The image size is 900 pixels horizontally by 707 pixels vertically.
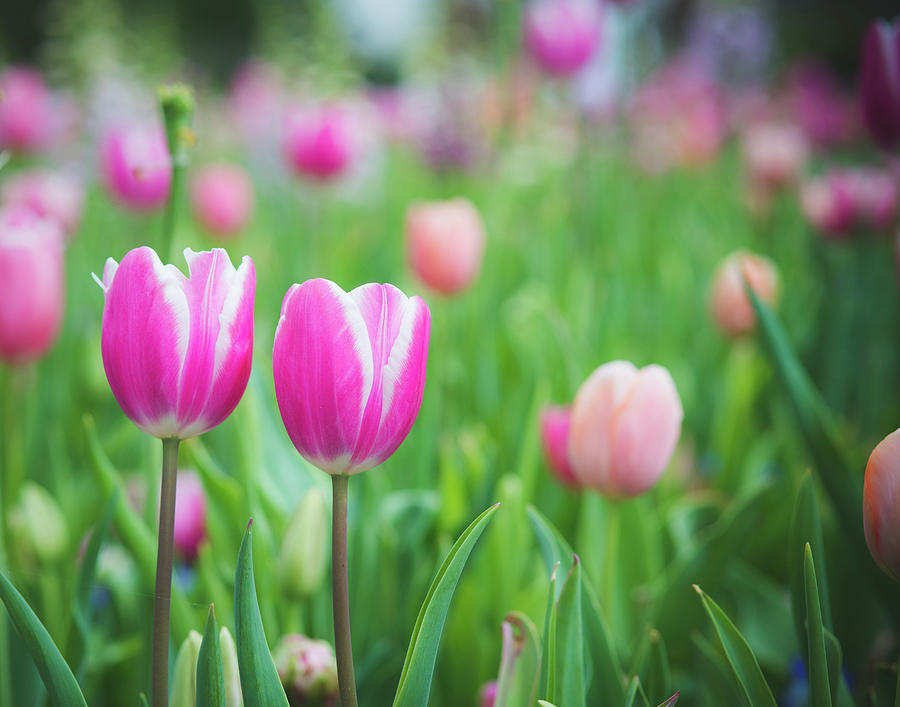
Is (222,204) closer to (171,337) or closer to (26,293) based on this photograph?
(26,293)

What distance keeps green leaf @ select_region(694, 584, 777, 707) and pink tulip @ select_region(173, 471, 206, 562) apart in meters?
0.52

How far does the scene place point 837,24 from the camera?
22.3 feet

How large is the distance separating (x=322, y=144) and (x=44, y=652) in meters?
1.35

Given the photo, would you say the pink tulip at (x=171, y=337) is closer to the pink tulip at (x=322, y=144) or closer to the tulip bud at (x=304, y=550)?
the tulip bud at (x=304, y=550)

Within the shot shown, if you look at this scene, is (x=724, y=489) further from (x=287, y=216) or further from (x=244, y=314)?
(x=287, y=216)

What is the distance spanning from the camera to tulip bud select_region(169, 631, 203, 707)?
44 cm

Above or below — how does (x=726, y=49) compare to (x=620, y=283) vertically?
above

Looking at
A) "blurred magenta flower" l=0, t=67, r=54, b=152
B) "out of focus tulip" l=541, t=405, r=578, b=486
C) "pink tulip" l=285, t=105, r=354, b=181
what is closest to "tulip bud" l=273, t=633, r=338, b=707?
"out of focus tulip" l=541, t=405, r=578, b=486

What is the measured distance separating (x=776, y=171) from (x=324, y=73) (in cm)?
118

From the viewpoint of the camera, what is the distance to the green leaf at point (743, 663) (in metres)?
0.43

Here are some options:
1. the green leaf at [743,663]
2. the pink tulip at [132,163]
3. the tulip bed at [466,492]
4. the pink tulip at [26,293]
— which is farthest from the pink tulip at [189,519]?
the pink tulip at [132,163]

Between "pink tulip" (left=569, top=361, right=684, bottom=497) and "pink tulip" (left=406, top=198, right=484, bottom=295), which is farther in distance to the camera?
"pink tulip" (left=406, top=198, right=484, bottom=295)

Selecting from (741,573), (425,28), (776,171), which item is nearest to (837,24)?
(425,28)

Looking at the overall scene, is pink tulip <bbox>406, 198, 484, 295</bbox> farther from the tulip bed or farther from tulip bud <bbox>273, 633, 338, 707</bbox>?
tulip bud <bbox>273, 633, 338, 707</bbox>
